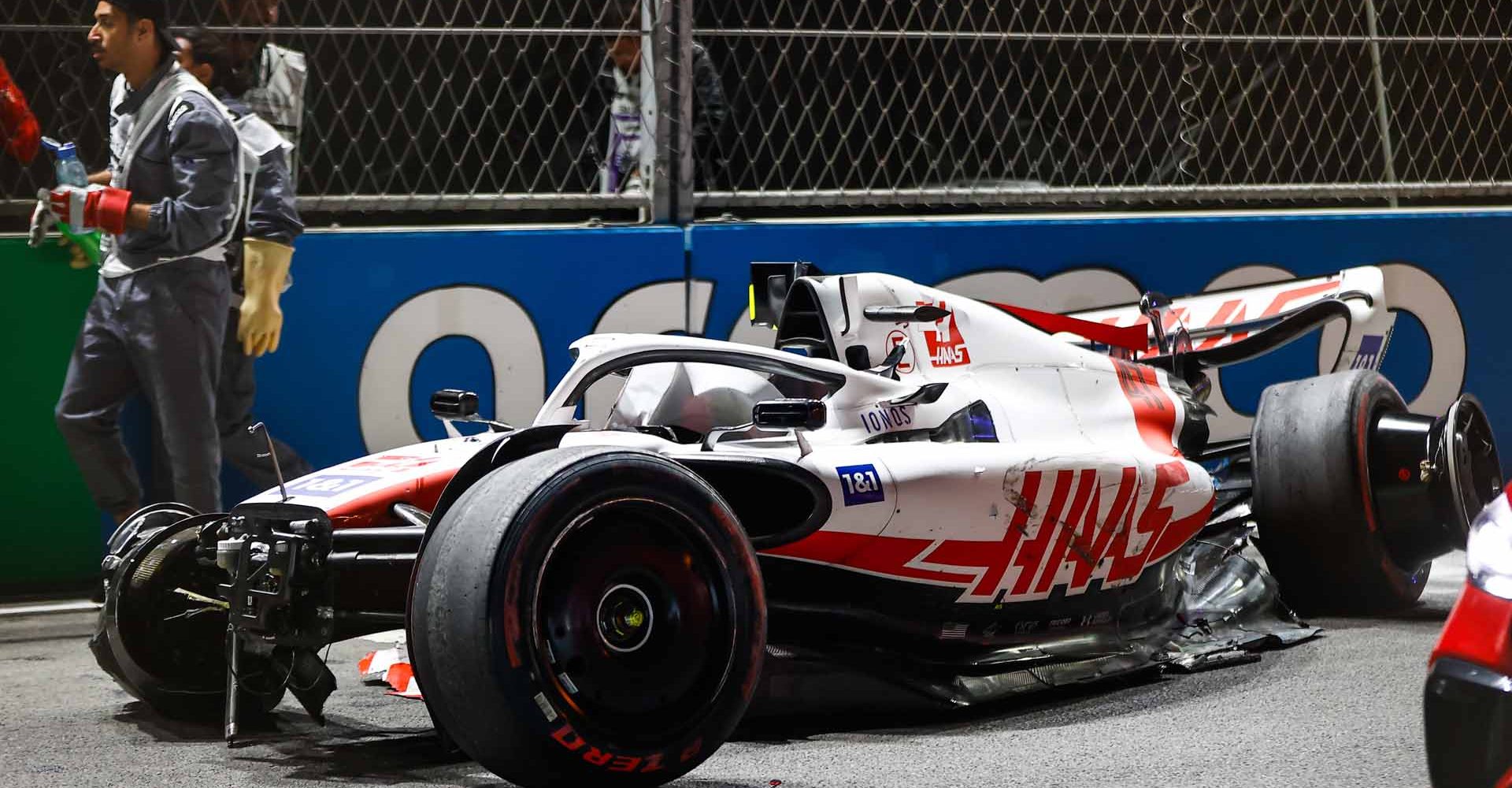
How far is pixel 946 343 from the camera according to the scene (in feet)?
16.3

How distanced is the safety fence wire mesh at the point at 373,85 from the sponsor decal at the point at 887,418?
2.64 metres

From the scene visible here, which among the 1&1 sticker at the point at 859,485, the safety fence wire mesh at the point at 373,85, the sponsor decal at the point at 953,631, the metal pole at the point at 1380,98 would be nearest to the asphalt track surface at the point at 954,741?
the sponsor decal at the point at 953,631

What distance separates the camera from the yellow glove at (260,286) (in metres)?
6.30

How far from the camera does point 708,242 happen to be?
6.93 metres

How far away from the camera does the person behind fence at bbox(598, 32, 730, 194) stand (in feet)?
23.0

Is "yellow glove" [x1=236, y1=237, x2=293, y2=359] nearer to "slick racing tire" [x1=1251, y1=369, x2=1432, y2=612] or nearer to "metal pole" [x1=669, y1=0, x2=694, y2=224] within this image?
"metal pole" [x1=669, y1=0, x2=694, y2=224]

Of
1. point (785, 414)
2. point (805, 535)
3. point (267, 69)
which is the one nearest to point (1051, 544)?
point (805, 535)

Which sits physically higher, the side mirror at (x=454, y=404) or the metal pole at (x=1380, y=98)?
the metal pole at (x=1380, y=98)

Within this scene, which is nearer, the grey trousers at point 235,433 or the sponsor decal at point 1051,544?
the sponsor decal at point 1051,544

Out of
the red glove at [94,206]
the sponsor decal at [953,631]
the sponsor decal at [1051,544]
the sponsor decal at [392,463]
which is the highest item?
the red glove at [94,206]

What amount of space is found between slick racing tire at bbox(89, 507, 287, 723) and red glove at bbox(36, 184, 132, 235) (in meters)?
1.79

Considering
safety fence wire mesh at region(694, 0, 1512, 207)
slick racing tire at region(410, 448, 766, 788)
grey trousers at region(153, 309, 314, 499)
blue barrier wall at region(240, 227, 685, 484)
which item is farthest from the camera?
safety fence wire mesh at region(694, 0, 1512, 207)

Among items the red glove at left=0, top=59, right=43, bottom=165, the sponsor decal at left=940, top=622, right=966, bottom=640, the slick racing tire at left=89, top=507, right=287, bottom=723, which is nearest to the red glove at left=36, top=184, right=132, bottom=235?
the red glove at left=0, top=59, right=43, bottom=165

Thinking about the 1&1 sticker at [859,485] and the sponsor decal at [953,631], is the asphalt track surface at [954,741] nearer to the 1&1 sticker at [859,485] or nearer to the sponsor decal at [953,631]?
the sponsor decal at [953,631]
